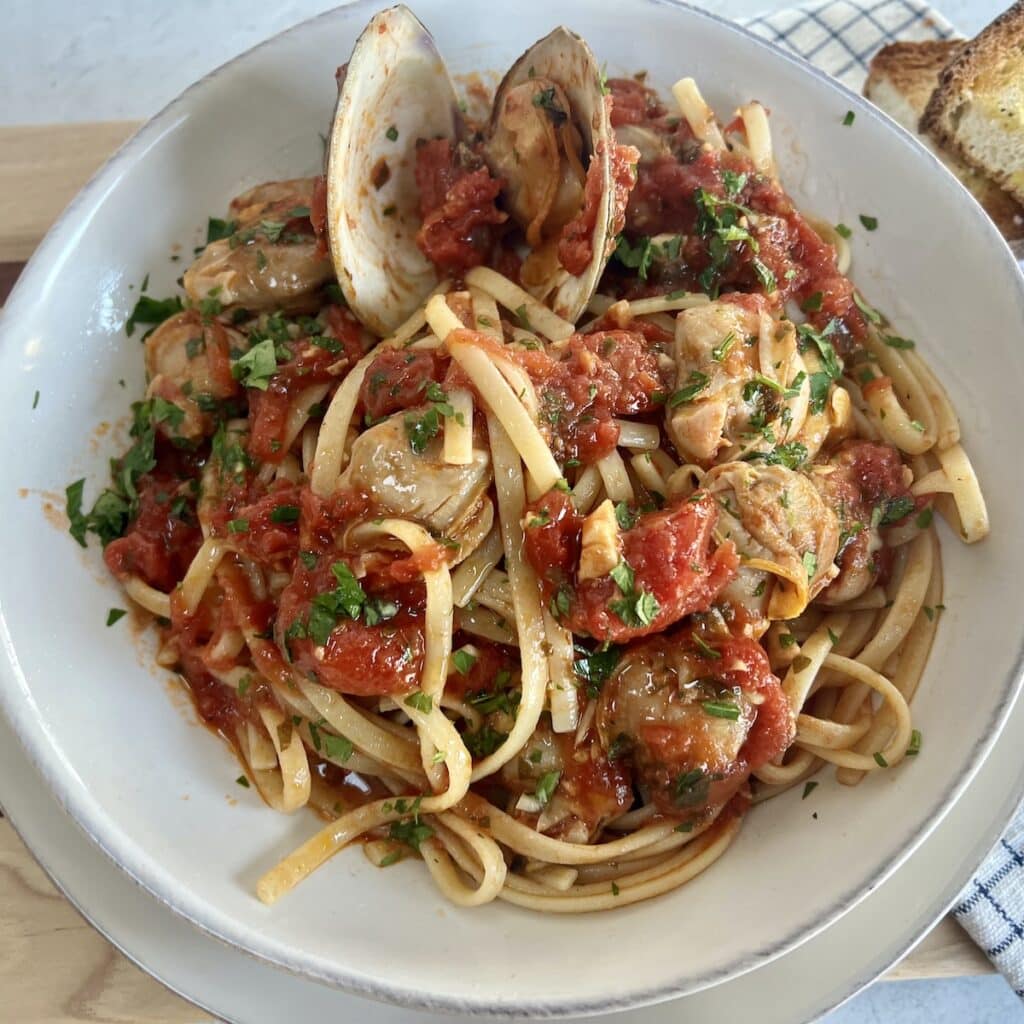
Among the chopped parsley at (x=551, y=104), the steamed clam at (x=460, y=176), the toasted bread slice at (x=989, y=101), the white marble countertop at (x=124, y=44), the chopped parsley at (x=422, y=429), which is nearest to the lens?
the chopped parsley at (x=422, y=429)

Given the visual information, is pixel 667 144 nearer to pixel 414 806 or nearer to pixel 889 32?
pixel 889 32

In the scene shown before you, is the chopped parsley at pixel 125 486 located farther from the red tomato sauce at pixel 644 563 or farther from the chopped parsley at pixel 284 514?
the red tomato sauce at pixel 644 563

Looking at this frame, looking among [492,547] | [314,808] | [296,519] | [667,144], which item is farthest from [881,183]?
[314,808]

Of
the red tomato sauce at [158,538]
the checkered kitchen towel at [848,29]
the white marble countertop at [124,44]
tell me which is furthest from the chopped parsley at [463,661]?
the white marble countertop at [124,44]

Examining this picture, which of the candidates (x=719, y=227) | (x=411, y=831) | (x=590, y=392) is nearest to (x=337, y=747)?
(x=411, y=831)

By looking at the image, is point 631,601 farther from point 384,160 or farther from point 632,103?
point 632,103

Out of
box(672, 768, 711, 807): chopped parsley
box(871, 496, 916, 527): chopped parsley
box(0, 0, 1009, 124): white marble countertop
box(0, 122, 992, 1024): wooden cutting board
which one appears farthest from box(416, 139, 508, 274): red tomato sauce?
box(0, 122, 992, 1024): wooden cutting board

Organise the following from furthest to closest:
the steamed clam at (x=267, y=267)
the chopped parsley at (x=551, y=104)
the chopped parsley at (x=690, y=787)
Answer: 1. the steamed clam at (x=267, y=267)
2. the chopped parsley at (x=551, y=104)
3. the chopped parsley at (x=690, y=787)
